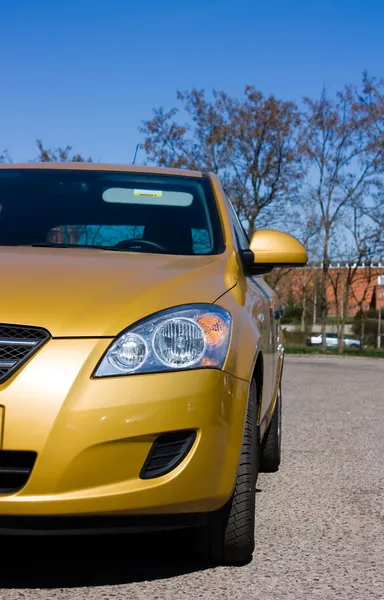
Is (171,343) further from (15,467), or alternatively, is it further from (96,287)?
(15,467)

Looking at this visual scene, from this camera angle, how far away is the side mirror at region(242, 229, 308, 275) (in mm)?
4098

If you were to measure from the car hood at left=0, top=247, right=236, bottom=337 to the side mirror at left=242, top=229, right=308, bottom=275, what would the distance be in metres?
0.49

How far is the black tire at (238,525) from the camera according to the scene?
3275 mm

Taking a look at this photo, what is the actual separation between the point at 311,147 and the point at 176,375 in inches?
1339

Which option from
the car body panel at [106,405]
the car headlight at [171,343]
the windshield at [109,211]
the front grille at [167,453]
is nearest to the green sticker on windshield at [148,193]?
the windshield at [109,211]

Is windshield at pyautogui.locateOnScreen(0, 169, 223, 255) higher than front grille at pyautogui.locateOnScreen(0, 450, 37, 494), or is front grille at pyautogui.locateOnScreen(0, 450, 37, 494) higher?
windshield at pyautogui.locateOnScreen(0, 169, 223, 255)

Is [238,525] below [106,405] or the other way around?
below

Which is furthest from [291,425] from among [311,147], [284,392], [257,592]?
[311,147]

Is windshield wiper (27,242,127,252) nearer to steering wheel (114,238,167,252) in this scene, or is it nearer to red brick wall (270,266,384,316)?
steering wheel (114,238,167,252)

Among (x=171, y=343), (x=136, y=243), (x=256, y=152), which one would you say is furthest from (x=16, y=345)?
(x=256, y=152)

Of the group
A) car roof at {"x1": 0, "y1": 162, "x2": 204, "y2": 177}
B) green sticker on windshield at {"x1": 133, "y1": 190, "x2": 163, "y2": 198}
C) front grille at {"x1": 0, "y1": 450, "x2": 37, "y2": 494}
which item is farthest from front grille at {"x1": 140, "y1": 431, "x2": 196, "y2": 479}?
car roof at {"x1": 0, "y1": 162, "x2": 204, "y2": 177}

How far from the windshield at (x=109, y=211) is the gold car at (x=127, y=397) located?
1.41ft

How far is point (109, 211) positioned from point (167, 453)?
1729 millimetres

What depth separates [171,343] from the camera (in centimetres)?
303
